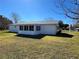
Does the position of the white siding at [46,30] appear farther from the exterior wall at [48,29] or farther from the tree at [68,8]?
the tree at [68,8]

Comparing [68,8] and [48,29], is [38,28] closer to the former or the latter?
[48,29]

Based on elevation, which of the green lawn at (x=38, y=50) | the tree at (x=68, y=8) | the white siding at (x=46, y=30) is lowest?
the green lawn at (x=38, y=50)

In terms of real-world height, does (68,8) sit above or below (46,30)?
above

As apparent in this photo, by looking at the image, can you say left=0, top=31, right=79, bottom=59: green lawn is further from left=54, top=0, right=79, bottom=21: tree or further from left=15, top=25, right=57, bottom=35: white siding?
left=15, top=25, right=57, bottom=35: white siding

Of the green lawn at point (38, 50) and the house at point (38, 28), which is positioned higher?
the house at point (38, 28)

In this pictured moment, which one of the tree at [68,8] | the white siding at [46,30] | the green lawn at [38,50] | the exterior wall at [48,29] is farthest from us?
the exterior wall at [48,29]

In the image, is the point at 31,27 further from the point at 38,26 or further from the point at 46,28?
the point at 46,28

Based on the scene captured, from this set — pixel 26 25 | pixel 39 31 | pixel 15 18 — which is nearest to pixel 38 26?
pixel 39 31

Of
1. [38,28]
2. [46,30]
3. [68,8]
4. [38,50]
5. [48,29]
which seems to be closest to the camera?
[68,8]

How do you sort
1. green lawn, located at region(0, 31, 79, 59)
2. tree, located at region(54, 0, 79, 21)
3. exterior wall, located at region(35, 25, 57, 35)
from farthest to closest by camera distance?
1. exterior wall, located at region(35, 25, 57, 35)
2. green lawn, located at region(0, 31, 79, 59)
3. tree, located at region(54, 0, 79, 21)

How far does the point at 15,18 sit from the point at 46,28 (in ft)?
140

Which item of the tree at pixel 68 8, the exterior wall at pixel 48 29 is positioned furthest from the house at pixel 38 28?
the tree at pixel 68 8

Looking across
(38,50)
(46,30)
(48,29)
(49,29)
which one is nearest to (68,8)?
(38,50)

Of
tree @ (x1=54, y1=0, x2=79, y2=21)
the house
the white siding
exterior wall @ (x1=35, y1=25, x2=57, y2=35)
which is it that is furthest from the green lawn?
exterior wall @ (x1=35, y1=25, x2=57, y2=35)
